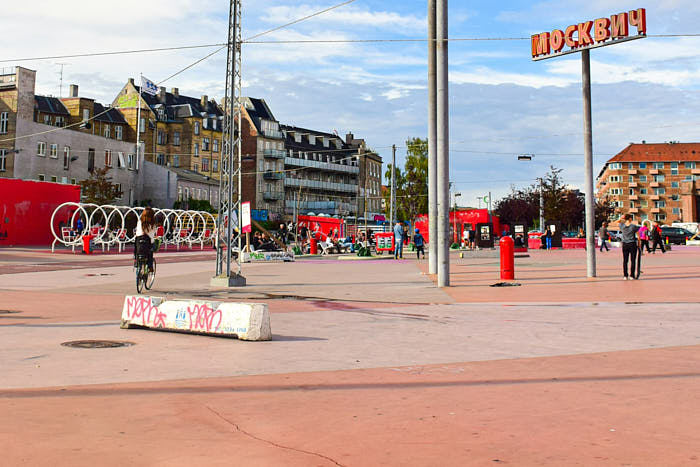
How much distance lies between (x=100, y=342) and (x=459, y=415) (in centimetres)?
497

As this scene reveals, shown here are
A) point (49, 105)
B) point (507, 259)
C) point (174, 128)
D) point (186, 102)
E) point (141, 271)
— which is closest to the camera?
point (141, 271)

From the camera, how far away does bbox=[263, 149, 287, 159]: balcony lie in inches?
4338

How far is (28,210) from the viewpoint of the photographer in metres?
44.3

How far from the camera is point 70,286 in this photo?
1747 centimetres

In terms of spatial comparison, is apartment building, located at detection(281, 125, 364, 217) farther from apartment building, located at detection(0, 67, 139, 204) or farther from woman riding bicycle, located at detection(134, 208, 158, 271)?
woman riding bicycle, located at detection(134, 208, 158, 271)

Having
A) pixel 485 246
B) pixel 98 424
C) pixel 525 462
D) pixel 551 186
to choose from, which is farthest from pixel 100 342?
pixel 551 186

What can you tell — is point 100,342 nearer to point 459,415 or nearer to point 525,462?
point 459,415

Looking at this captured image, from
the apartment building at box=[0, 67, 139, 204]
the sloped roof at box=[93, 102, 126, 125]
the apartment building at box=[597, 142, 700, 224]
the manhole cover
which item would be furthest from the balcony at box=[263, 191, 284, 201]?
the manhole cover

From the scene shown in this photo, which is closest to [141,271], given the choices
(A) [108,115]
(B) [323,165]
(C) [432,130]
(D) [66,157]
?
(C) [432,130]

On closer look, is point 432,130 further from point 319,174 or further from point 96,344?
point 319,174

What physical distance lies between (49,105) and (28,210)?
38.8 meters

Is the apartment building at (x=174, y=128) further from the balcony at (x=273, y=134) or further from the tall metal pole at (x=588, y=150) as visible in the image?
the tall metal pole at (x=588, y=150)

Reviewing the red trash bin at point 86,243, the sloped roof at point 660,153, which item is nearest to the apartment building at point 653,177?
the sloped roof at point 660,153

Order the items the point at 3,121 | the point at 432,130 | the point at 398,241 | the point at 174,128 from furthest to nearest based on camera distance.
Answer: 1. the point at 174,128
2. the point at 3,121
3. the point at 398,241
4. the point at 432,130
